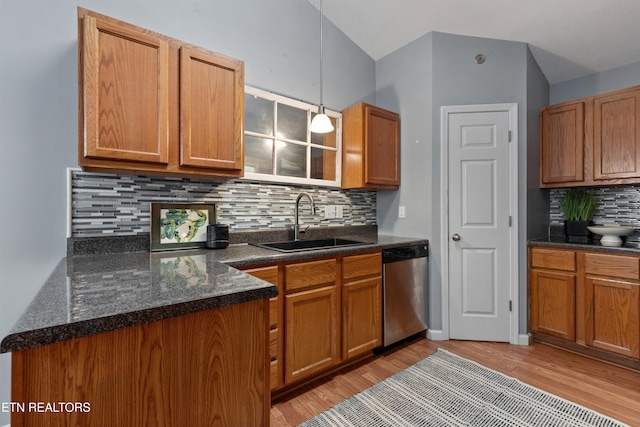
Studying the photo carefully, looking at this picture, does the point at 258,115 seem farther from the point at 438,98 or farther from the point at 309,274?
the point at 438,98

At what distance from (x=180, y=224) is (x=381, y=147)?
6.16 feet

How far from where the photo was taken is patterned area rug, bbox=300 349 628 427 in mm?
1633

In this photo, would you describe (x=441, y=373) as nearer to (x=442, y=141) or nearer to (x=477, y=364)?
(x=477, y=364)

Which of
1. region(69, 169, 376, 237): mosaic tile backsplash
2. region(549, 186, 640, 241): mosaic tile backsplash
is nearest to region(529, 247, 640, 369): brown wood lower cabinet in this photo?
region(549, 186, 640, 241): mosaic tile backsplash

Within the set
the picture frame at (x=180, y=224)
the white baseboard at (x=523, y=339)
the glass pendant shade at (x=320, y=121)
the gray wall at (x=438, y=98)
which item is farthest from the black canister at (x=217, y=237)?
the white baseboard at (x=523, y=339)

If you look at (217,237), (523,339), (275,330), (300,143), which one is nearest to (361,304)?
(275,330)

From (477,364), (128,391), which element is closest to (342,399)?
(477,364)

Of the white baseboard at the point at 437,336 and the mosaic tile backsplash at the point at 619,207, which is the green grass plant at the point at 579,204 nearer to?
the mosaic tile backsplash at the point at 619,207

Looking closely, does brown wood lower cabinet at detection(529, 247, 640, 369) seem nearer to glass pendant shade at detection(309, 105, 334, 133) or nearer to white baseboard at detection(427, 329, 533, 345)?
white baseboard at detection(427, 329, 533, 345)

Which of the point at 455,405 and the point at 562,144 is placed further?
the point at 562,144

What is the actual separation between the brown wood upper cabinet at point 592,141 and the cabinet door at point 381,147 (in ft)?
4.56

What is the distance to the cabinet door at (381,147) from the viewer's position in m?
2.71

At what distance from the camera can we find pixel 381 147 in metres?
2.81

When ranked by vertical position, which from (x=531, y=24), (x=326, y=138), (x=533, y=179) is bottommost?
(x=533, y=179)
